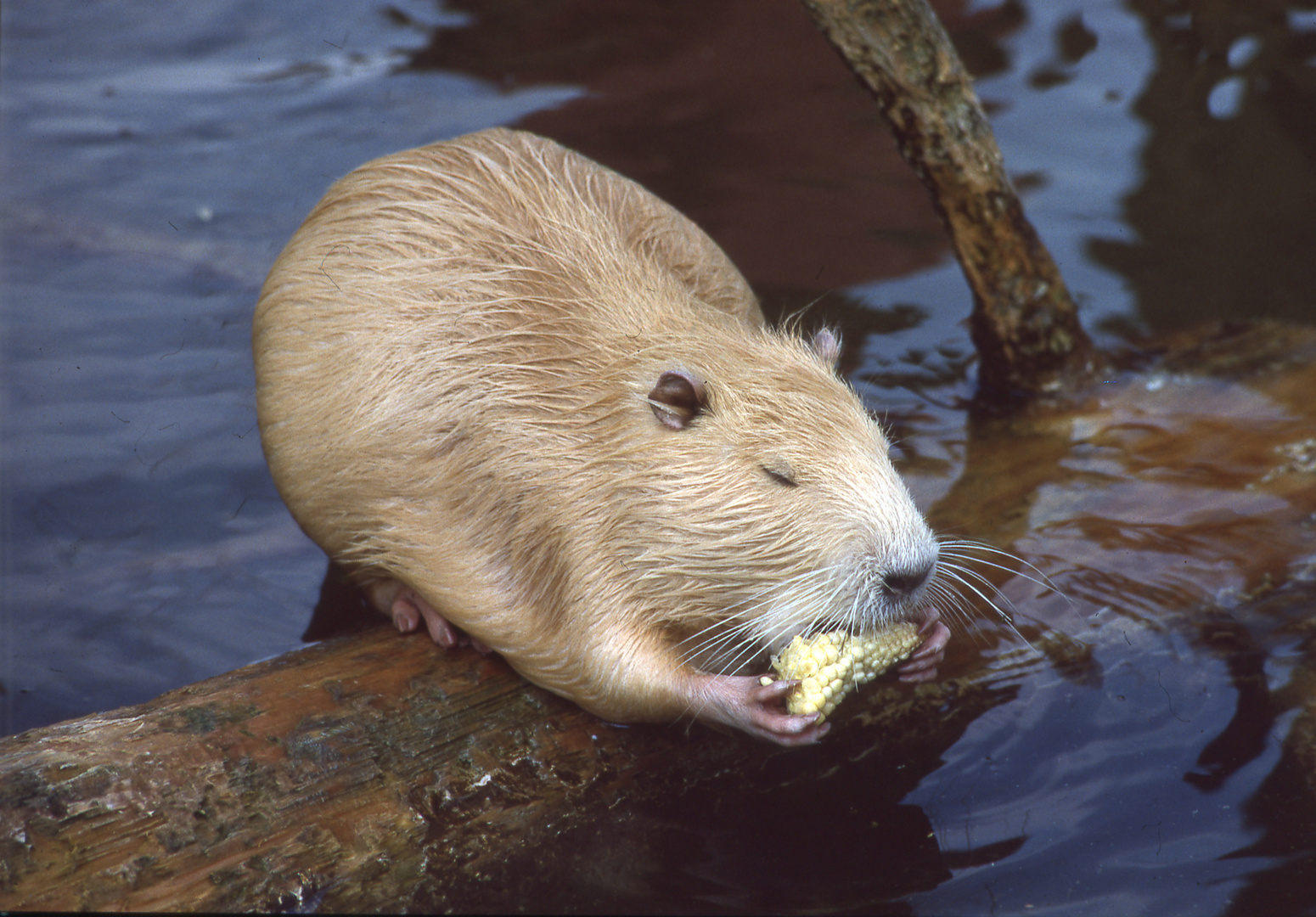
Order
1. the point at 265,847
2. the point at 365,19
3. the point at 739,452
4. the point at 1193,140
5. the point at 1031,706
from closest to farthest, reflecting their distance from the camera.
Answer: the point at 265,847, the point at 739,452, the point at 1031,706, the point at 1193,140, the point at 365,19

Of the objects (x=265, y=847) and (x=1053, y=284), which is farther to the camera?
(x=1053, y=284)

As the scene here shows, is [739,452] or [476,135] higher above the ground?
[476,135]

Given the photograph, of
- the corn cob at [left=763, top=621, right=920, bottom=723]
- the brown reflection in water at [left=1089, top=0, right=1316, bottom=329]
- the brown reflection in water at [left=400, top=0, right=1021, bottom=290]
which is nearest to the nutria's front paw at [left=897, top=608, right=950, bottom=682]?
the corn cob at [left=763, top=621, right=920, bottom=723]

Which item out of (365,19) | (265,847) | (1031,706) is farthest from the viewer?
(365,19)

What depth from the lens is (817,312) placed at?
5434 mm

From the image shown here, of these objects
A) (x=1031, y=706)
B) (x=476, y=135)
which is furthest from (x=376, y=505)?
(x=1031, y=706)

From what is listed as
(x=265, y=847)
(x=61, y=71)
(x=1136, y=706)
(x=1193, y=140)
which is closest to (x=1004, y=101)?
(x=1193, y=140)

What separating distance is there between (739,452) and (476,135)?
155cm

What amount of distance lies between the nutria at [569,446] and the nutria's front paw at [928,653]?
13mm

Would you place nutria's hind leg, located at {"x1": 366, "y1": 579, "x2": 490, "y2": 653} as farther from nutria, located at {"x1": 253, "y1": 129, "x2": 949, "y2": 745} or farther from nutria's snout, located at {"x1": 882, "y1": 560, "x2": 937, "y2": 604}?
nutria's snout, located at {"x1": 882, "y1": 560, "x2": 937, "y2": 604}

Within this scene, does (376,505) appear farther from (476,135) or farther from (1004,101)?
(1004,101)

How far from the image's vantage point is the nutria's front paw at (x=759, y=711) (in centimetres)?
279

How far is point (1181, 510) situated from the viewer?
3.73 metres

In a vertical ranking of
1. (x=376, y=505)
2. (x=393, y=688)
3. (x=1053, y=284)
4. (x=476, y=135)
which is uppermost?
(x=476, y=135)
